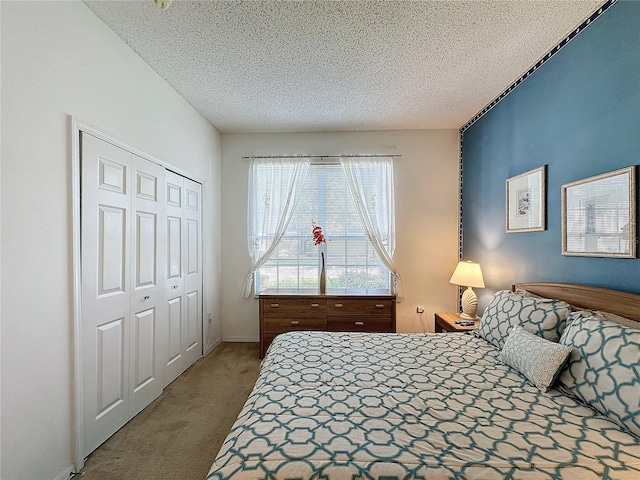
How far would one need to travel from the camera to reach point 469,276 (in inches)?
122

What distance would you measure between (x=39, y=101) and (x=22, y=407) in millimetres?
1529

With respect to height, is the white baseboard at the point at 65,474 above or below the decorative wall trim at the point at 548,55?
below

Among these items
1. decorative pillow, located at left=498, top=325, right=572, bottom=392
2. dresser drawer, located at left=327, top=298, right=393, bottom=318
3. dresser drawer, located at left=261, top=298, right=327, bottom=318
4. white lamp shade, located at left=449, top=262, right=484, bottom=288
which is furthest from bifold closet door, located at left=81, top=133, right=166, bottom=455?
white lamp shade, located at left=449, top=262, right=484, bottom=288

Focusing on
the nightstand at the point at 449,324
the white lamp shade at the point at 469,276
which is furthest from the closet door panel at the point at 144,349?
the white lamp shade at the point at 469,276

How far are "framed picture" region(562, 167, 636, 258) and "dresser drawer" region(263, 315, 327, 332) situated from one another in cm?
229

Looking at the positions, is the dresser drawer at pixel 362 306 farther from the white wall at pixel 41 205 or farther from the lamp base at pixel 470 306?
the white wall at pixel 41 205

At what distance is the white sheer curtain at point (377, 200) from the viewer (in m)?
3.90

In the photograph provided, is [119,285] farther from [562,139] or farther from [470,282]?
[562,139]

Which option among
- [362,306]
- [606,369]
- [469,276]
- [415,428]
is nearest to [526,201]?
[469,276]

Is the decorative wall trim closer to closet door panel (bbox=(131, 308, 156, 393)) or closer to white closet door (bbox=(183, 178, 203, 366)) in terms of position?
white closet door (bbox=(183, 178, 203, 366))

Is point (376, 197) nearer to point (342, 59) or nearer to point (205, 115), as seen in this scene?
point (342, 59)

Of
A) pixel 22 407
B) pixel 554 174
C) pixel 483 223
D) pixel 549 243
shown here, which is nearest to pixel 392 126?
pixel 483 223

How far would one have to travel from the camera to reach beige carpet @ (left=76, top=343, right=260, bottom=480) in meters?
1.82

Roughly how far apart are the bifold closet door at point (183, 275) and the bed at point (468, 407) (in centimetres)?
141
